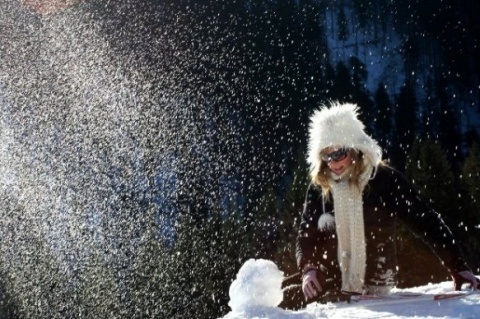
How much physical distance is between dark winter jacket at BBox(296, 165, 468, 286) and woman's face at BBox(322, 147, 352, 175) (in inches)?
7.9

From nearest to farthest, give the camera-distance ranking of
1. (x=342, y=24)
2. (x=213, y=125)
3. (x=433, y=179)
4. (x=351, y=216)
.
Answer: (x=351, y=216)
(x=433, y=179)
(x=213, y=125)
(x=342, y=24)

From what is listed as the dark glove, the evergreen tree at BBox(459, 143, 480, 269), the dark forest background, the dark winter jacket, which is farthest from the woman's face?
the evergreen tree at BBox(459, 143, 480, 269)

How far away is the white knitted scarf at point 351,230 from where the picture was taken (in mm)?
5340

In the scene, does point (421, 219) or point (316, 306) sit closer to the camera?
point (316, 306)

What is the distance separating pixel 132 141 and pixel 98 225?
23959mm

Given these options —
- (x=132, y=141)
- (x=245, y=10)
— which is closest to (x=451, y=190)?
(x=132, y=141)

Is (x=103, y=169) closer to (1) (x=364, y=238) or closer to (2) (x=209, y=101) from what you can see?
(2) (x=209, y=101)

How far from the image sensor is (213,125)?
9662cm

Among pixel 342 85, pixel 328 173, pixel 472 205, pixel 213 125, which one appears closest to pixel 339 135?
pixel 328 173

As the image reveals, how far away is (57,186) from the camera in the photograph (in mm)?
66812

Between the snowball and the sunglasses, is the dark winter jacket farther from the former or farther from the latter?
the snowball

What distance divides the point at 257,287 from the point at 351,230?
3.10ft

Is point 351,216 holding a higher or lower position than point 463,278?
higher

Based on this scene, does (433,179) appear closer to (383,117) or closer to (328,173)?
(328,173)
